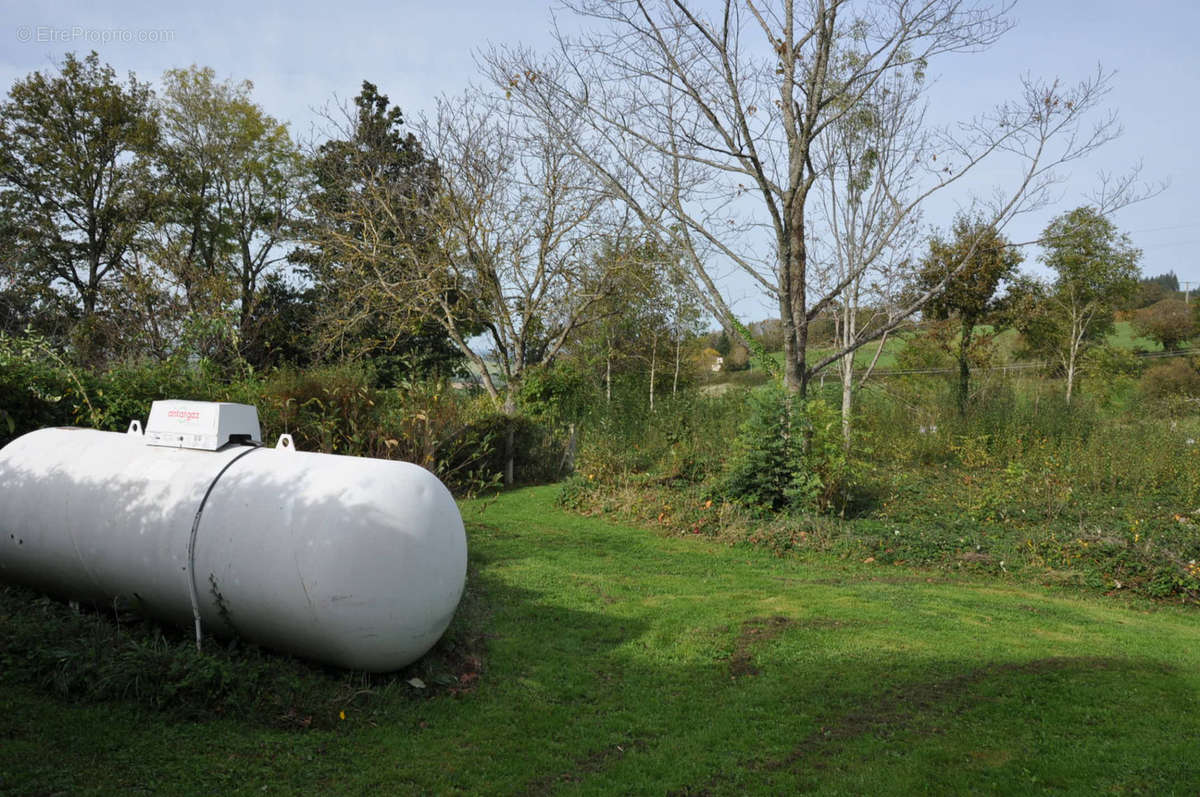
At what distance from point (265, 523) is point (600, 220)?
1353cm

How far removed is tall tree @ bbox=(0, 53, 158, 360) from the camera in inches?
980

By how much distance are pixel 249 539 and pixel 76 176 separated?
89.5ft

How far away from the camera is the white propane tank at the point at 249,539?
4.38m

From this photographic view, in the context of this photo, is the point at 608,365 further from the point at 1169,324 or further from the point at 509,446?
the point at 1169,324

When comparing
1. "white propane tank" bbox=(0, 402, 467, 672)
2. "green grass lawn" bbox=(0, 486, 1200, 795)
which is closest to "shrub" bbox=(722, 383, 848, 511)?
"green grass lawn" bbox=(0, 486, 1200, 795)

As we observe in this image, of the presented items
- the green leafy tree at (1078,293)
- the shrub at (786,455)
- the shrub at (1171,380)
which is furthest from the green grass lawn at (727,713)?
the shrub at (1171,380)

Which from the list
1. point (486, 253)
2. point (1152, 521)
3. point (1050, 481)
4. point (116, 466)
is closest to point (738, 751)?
point (116, 466)

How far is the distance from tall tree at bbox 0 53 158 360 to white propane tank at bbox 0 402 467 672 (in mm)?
22641

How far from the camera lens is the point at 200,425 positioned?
5297mm

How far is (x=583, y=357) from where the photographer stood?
2491cm

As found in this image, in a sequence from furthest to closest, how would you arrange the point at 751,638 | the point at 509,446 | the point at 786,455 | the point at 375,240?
the point at 375,240
the point at 509,446
the point at 786,455
the point at 751,638

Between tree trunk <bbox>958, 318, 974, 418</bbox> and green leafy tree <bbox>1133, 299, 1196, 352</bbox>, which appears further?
green leafy tree <bbox>1133, 299, 1196, 352</bbox>

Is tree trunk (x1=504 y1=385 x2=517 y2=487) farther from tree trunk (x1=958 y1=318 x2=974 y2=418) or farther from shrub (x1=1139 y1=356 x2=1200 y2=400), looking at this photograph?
shrub (x1=1139 y1=356 x2=1200 y2=400)

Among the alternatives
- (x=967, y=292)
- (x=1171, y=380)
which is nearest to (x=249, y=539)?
(x=967, y=292)
